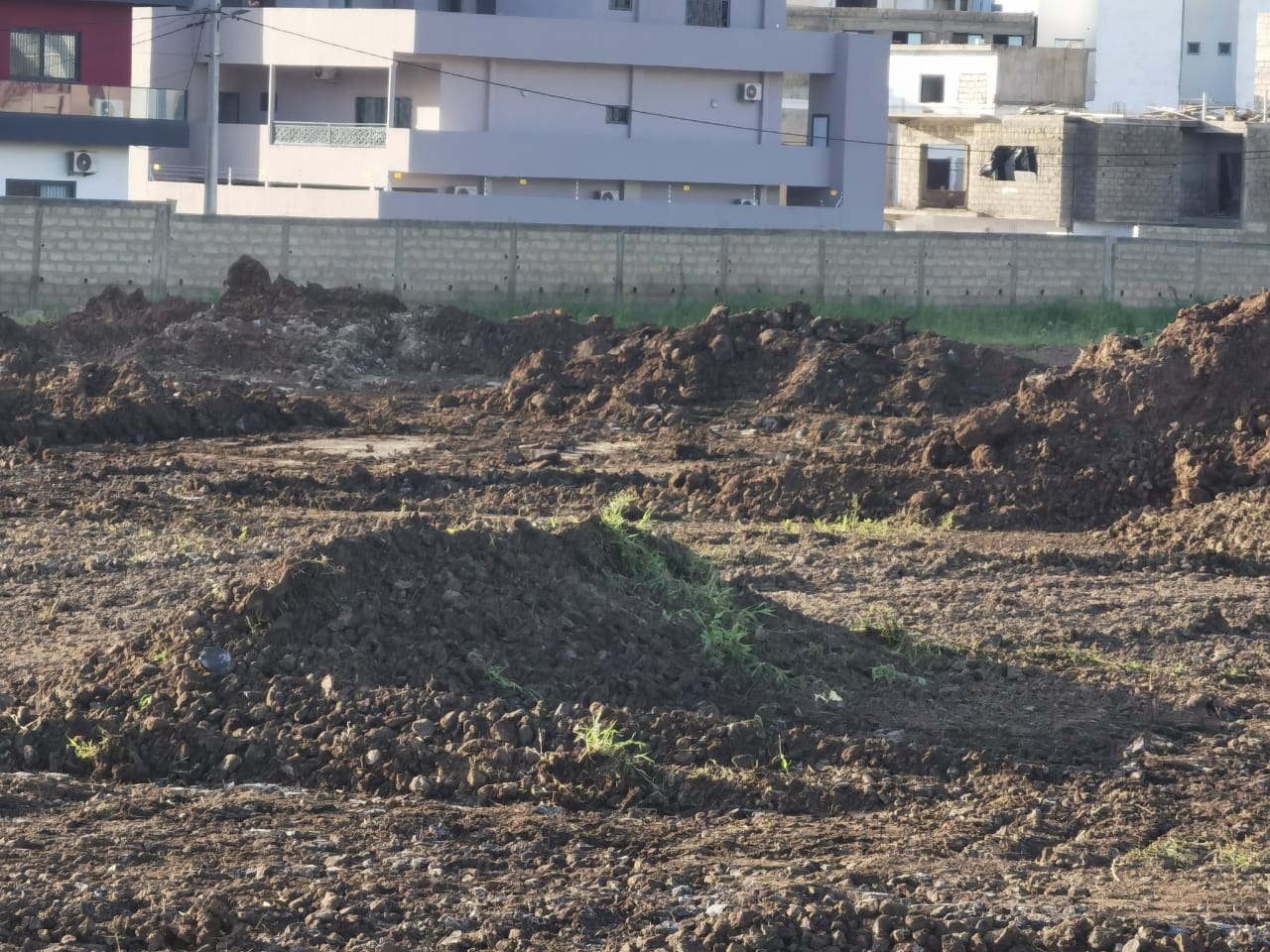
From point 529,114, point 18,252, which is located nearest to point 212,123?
point 18,252

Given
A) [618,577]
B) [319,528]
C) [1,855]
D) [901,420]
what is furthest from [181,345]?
[1,855]

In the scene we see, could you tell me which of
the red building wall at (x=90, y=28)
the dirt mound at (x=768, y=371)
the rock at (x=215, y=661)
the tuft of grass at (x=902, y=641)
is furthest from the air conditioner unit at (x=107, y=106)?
the rock at (x=215, y=661)

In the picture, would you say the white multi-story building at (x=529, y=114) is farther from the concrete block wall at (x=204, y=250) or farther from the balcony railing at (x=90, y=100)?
the concrete block wall at (x=204, y=250)

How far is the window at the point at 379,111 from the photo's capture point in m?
43.6

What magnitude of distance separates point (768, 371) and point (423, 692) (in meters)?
15.3

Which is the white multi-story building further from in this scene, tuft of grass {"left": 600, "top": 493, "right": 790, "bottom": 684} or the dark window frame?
tuft of grass {"left": 600, "top": 493, "right": 790, "bottom": 684}

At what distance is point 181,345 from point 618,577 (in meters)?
15.8

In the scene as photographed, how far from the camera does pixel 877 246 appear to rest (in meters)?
31.3

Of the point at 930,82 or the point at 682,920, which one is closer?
the point at 682,920

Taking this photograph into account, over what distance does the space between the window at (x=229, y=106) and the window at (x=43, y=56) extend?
22.5 ft

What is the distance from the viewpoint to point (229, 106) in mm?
45344

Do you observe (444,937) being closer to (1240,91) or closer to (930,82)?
(930,82)

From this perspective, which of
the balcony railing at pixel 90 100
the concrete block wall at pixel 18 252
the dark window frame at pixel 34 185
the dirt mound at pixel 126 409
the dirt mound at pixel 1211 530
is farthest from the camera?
the dark window frame at pixel 34 185

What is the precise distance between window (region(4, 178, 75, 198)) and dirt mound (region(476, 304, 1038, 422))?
17.8 m
